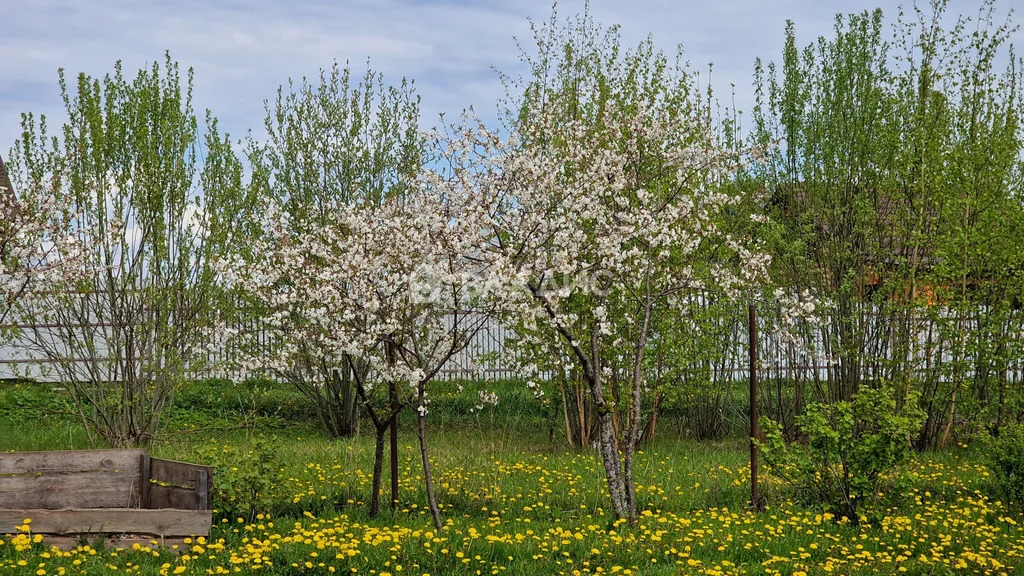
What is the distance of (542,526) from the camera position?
21.6 feet

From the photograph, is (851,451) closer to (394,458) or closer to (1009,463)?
(1009,463)

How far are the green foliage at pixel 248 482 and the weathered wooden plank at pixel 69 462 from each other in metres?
0.56

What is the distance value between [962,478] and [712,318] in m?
3.55

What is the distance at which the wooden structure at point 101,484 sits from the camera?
20.3ft

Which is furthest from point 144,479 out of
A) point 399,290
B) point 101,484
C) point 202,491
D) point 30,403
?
point 30,403

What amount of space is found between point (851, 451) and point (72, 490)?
608cm

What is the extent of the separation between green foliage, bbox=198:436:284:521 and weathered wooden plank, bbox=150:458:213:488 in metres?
0.24

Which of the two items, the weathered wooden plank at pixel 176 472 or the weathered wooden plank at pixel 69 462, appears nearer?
the weathered wooden plank at pixel 176 472

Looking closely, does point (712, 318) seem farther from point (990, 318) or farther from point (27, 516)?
point (27, 516)

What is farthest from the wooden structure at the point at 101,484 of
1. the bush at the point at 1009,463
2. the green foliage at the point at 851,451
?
the bush at the point at 1009,463

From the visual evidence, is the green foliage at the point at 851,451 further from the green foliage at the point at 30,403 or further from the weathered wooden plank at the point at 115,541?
the green foliage at the point at 30,403

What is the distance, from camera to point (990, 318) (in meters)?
10.1

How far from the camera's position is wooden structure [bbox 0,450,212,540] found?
6195 mm

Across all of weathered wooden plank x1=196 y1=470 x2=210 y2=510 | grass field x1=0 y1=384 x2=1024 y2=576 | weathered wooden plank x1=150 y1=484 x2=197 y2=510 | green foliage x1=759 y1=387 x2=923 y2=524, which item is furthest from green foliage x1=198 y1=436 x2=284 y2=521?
green foliage x1=759 y1=387 x2=923 y2=524
